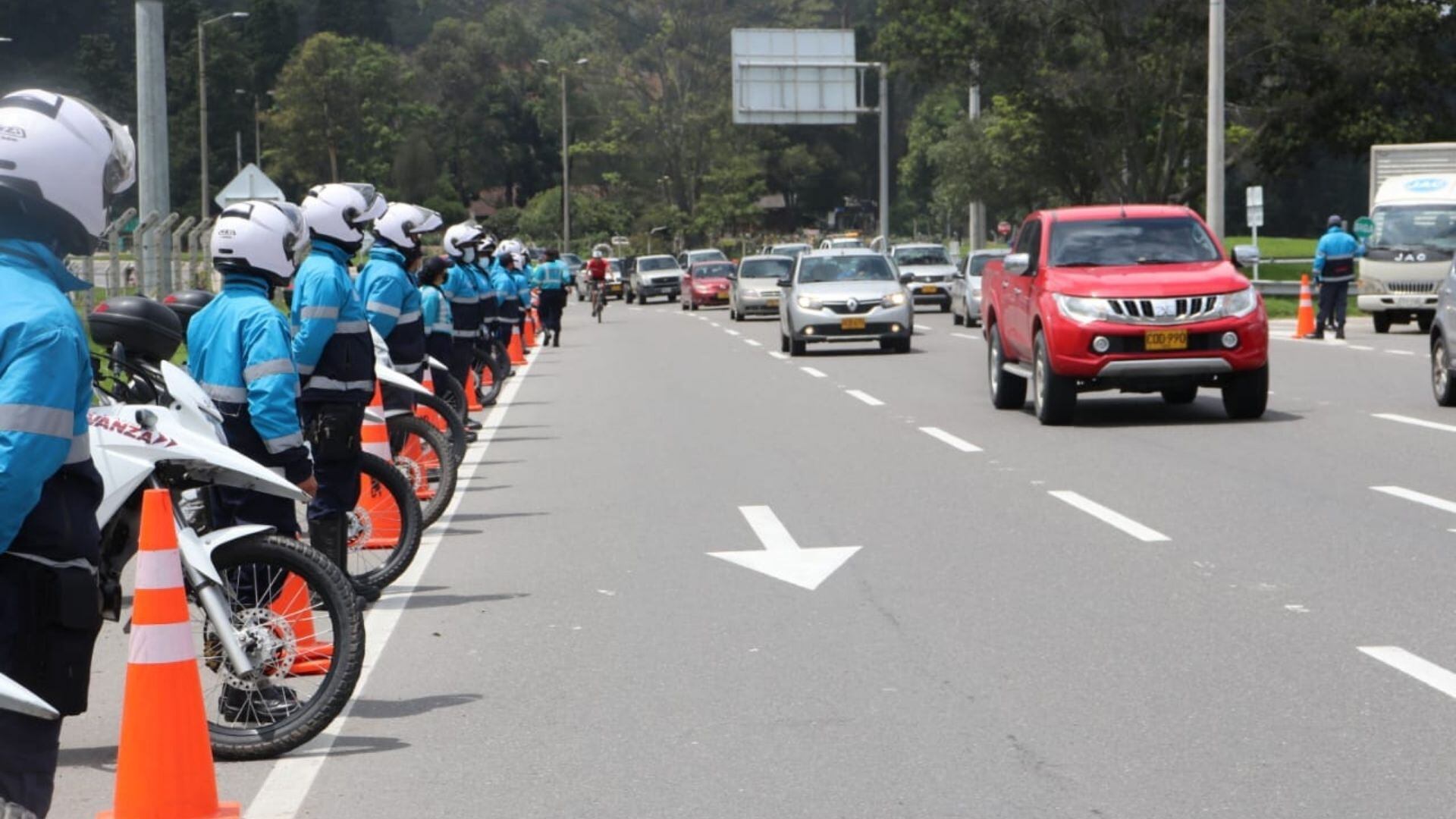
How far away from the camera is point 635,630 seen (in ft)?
27.5

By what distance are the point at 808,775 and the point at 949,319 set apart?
133ft

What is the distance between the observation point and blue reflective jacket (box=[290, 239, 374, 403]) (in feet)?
29.4

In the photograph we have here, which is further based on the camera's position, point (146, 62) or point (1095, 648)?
point (146, 62)

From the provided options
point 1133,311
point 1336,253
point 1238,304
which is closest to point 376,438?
point 1133,311

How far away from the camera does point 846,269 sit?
104ft

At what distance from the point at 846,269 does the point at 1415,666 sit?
81.4 feet

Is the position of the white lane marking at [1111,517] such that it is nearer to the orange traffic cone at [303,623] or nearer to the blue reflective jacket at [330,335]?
the blue reflective jacket at [330,335]

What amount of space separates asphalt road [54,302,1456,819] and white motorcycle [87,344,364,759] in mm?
153

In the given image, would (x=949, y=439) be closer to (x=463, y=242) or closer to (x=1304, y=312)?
(x=463, y=242)

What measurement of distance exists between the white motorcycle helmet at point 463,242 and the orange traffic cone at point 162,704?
1284 centimetres

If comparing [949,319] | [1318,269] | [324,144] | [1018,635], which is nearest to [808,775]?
[1018,635]

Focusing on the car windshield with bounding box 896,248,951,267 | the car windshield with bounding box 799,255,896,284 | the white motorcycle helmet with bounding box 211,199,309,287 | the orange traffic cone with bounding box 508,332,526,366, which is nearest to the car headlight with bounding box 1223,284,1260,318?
the white motorcycle helmet with bounding box 211,199,309,287

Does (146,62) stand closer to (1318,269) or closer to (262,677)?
(262,677)

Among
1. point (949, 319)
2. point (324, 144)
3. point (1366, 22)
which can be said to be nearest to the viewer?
point (949, 319)
